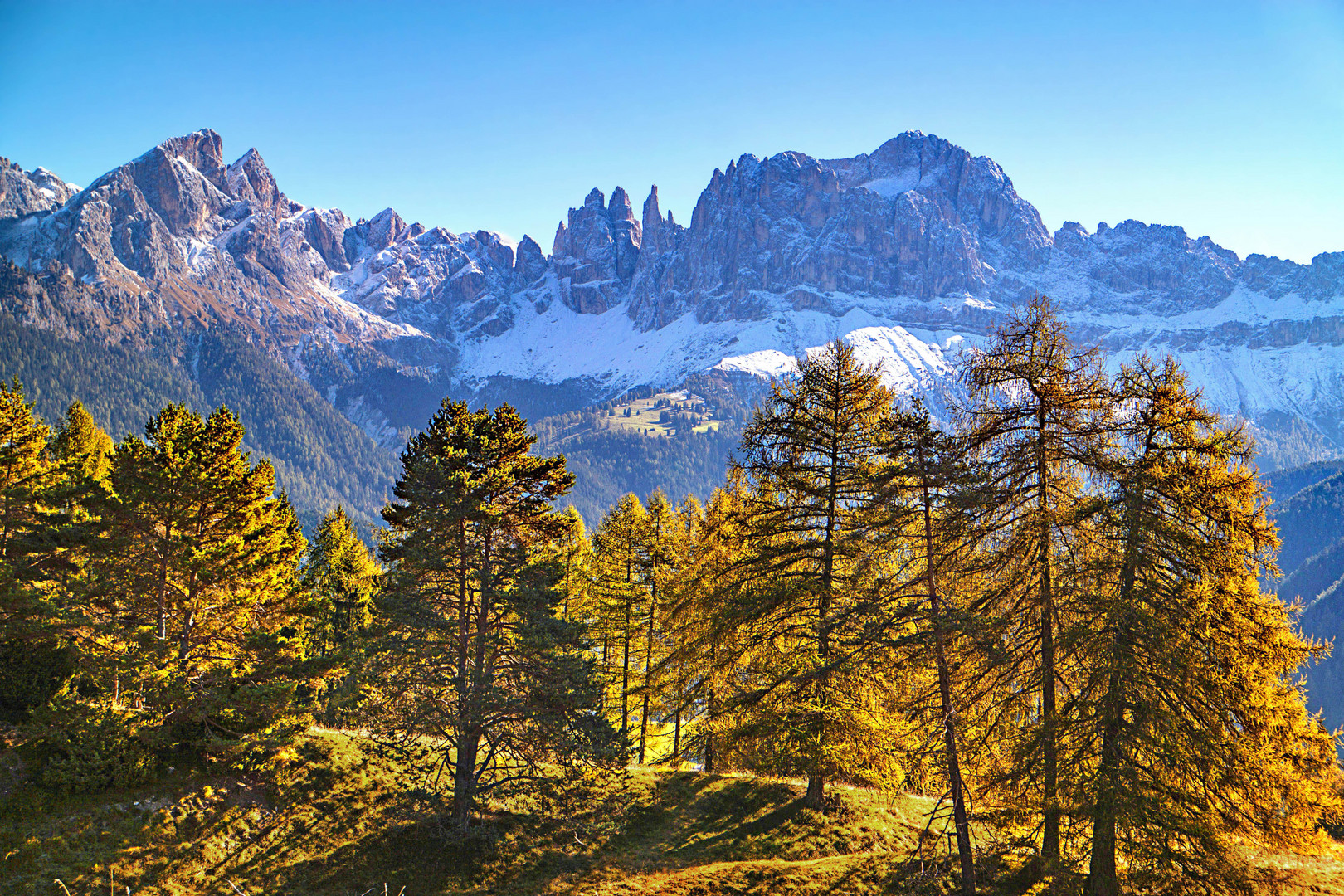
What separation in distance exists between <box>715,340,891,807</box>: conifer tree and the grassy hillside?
303cm

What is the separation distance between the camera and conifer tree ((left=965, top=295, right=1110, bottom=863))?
48.1 ft

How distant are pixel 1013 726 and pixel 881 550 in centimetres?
455

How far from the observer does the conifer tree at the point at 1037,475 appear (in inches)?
577

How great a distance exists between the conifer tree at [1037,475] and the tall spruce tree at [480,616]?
13152 millimetres

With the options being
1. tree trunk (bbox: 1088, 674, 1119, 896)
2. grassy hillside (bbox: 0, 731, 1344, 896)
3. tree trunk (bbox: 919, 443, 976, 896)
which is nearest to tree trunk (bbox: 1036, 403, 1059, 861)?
tree trunk (bbox: 1088, 674, 1119, 896)

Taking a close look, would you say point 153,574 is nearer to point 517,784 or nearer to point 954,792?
point 517,784

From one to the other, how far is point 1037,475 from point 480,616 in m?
17.0

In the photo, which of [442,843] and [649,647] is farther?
[649,647]

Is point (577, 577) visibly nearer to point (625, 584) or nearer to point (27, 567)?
point (625, 584)

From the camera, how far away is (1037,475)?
15.6 m

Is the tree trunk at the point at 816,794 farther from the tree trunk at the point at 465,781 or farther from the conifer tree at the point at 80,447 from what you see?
the conifer tree at the point at 80,447

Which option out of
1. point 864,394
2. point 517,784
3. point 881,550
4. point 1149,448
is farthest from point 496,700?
point 1149,448

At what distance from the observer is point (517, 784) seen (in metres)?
24.4

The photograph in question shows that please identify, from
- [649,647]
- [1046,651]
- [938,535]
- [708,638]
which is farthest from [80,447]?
[1046,651]
